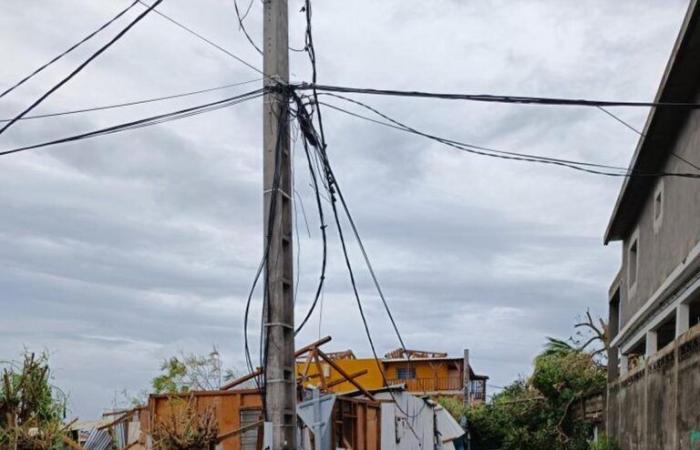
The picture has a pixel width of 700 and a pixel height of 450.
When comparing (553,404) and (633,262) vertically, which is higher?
(633,262)

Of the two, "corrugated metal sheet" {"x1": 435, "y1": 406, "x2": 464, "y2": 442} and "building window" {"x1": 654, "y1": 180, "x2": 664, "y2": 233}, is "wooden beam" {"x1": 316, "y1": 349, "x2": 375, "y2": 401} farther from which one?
"building window" {"x1": 654, "y1": 180, "x2": 664, "y2": 233}

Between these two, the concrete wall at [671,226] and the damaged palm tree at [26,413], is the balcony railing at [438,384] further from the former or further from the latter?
the damaged palm tree at [26,413]

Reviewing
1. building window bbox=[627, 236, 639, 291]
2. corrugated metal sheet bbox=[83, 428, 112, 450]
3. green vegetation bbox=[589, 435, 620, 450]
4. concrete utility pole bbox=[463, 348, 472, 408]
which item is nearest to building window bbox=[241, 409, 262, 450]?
corrugated metal sheet bbox=[83, 428, 112, 450]

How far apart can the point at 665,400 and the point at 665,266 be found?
2505 millimetres

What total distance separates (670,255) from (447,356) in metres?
42.6

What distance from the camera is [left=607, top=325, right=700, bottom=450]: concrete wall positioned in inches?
481

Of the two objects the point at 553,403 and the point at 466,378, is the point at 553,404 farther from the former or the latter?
the point at 466,378

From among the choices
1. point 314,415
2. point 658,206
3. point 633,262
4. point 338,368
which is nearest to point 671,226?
point 658,206

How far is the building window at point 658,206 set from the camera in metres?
16.5

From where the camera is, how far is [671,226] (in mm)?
15508

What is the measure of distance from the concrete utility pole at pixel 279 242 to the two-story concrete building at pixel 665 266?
519 cm

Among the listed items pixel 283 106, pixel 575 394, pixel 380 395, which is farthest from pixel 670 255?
pixel 575 394

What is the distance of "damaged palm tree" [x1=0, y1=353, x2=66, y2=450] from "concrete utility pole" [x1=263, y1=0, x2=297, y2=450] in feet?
13.4

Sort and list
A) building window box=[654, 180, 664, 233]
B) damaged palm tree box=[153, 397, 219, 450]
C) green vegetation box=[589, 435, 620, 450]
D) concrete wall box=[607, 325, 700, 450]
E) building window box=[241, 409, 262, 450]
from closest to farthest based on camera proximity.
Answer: damaged palm tree box=[153, 397, 219, 450] → concrete wall box=[607, 325, 700, 450] → building window box=[654, 180, 664, 233] → building window box=[241, 409, 262, 450] → green vegetation box=[589, 435, 620, 450]
